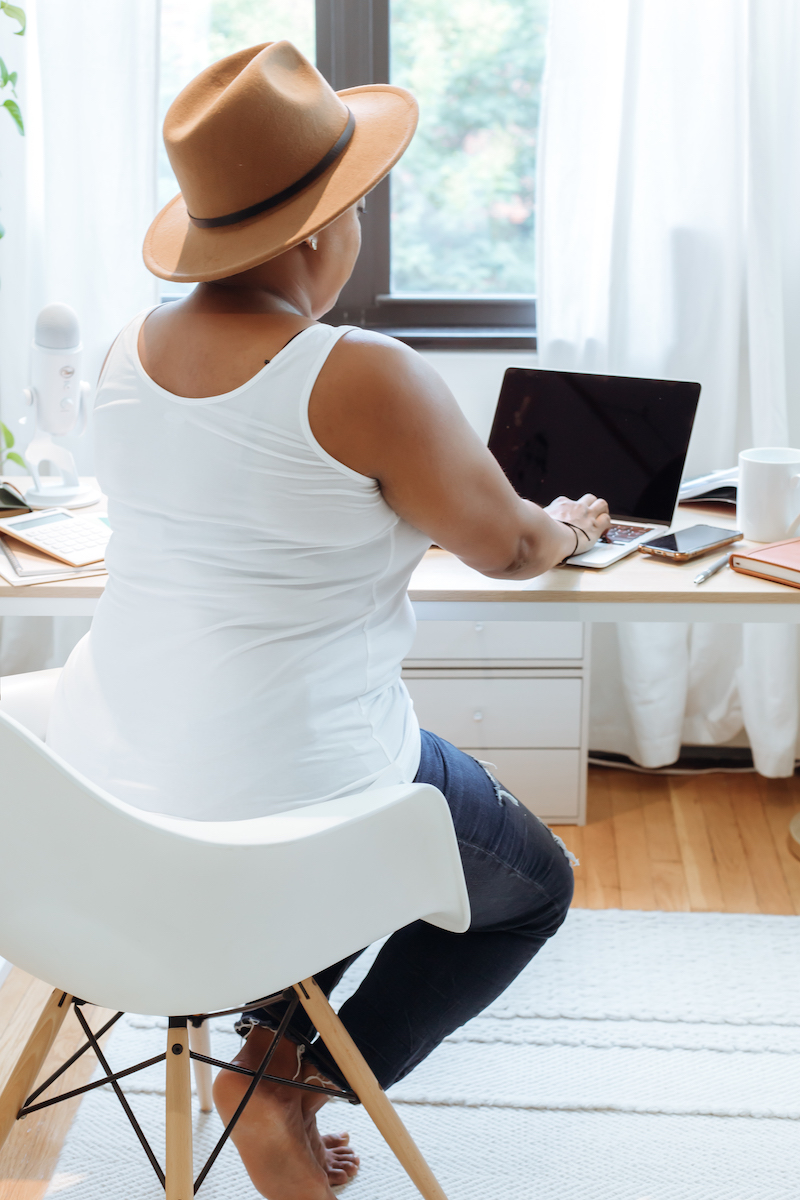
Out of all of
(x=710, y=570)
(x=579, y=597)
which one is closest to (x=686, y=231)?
(x=710, y=570)

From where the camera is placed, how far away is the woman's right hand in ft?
4.85

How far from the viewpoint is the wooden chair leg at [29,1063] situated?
1094mm

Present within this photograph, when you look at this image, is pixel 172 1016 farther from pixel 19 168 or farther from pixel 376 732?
pixel 19 168

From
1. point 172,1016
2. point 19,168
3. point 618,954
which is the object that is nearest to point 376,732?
point 172,1016

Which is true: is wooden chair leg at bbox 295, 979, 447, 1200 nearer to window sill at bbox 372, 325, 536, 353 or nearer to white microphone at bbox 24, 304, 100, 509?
white microphone at bbox 24, 304, 100, 509

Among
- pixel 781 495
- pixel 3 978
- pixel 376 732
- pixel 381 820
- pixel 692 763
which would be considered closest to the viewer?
pixel 381 820

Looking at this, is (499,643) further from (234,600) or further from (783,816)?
(234,600)

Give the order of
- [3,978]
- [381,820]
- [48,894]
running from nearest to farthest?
1. [48,894]
2. [381,820]
3. [3,978]

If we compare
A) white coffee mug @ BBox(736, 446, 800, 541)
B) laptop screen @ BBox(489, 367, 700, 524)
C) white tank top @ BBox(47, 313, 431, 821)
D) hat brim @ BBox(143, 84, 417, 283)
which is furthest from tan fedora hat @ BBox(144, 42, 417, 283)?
white coffee mug @ BBox(736, 446, 800, 541)

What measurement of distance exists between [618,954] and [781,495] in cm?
84

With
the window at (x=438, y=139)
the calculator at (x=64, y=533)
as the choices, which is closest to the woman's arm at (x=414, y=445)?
the calculator at (x=64, y=533)

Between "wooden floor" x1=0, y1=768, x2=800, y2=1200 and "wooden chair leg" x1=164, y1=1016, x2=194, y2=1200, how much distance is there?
2.36ft

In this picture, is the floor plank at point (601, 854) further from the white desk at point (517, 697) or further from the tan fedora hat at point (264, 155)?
the tan fedora hat at point (264, 155)

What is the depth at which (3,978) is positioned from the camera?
1.82 meters
